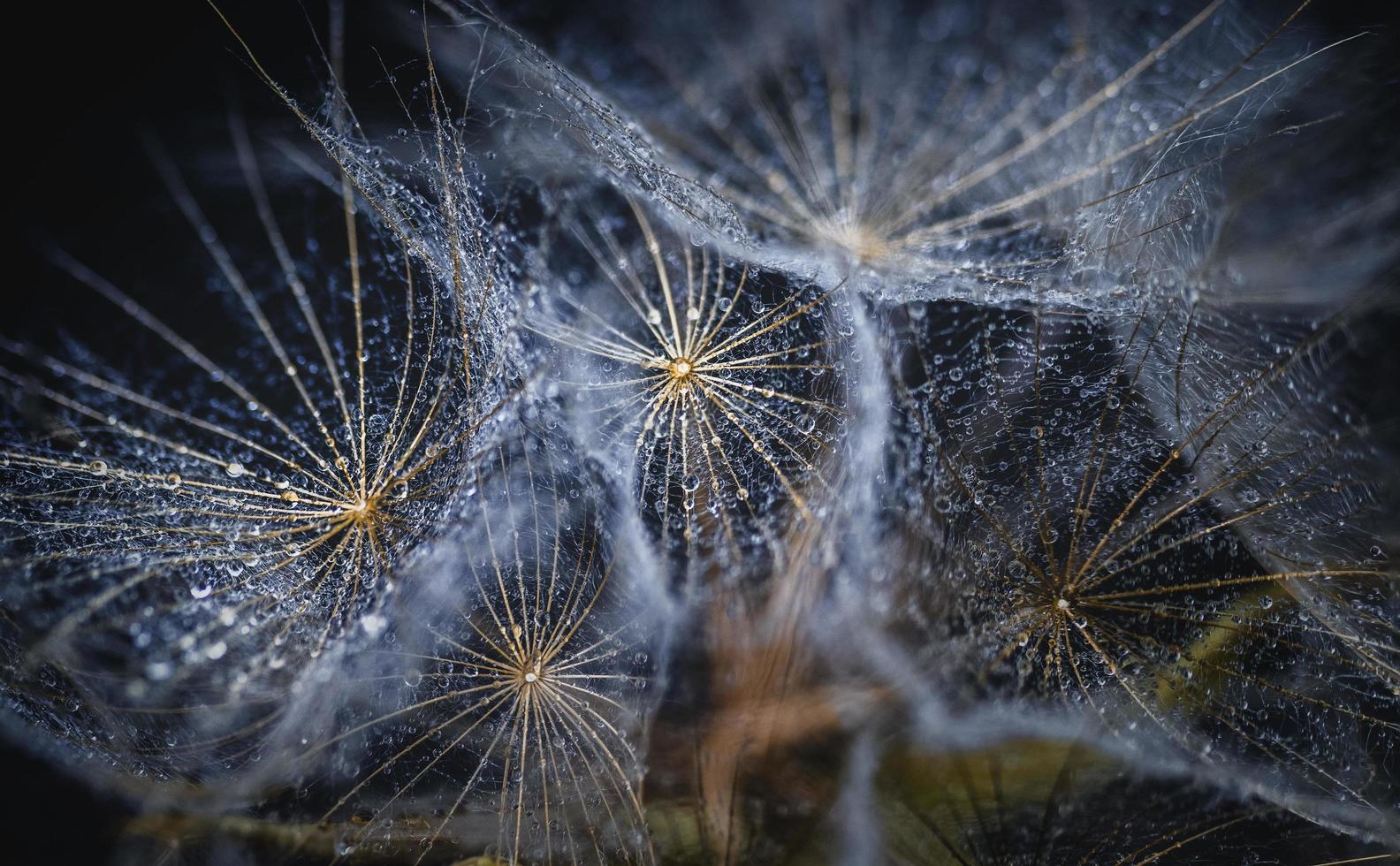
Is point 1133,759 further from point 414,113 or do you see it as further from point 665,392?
point 414,113

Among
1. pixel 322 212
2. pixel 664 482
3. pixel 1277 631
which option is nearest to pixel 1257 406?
pixel 1277 631

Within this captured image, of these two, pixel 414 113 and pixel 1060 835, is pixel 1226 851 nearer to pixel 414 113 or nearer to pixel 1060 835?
pixel 1060 835

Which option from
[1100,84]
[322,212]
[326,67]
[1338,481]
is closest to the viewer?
[1338,481]

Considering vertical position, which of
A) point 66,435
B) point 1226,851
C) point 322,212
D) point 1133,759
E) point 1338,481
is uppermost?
point 322,212

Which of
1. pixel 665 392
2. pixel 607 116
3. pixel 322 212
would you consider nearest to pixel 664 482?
pixel 665 392

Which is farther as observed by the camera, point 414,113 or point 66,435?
point 66,435

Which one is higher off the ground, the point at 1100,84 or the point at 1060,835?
the point at 1100,84

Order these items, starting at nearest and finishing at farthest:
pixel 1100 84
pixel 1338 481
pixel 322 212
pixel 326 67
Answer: pixel 1338 481, pixel 326 67, pixel 1100 84, pixel 322 212
